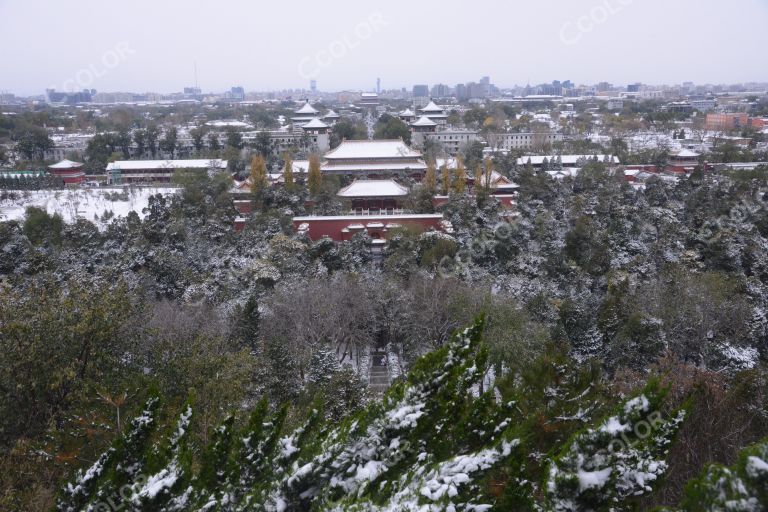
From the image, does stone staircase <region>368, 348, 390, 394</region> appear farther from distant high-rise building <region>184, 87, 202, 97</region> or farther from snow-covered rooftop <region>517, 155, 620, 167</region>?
distant high-rise building <region>184, 87, 202, 97</region>

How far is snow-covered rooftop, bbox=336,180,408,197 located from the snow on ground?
7.29m

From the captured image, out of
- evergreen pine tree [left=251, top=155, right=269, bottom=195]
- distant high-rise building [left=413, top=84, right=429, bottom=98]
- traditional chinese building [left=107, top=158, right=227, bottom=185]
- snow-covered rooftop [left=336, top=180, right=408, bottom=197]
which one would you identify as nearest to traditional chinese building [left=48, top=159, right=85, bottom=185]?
traditional chinese building [left=107, top=158, right=227, bottom=185]

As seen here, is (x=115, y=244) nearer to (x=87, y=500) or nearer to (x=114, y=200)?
(x=114, y=200)

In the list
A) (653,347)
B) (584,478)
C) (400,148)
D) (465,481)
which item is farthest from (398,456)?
(400,148)

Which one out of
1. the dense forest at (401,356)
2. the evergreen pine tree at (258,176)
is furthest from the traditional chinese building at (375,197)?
the evergreen pine tree at (258,176)

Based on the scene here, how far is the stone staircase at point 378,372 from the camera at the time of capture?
10.7 m

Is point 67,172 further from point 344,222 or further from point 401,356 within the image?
point 401,356

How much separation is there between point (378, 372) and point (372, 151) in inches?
601

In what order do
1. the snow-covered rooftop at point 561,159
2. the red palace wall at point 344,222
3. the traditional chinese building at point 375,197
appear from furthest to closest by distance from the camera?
the snow-covered rooftop at point 561,159
the traditional chinese building at point 375,197
the red palace wall at point 344,222

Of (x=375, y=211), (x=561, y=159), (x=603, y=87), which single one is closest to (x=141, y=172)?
(x=375, y=211)

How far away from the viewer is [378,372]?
1135 cm

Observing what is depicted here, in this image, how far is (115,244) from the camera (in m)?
15.4

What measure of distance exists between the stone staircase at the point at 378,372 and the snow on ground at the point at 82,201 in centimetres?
1323

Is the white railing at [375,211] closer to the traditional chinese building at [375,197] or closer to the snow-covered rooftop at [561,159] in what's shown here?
the traditional chinese building at [375,197]
